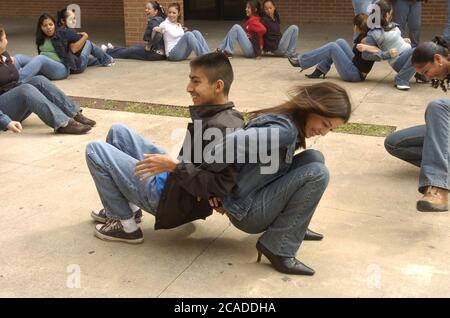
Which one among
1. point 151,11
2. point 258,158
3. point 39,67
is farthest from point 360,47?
point 258,158

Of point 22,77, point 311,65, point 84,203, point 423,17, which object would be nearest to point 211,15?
point 423,17

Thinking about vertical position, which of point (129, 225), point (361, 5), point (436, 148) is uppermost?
point (361, 5)

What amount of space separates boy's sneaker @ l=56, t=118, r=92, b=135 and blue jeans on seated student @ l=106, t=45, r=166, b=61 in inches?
167

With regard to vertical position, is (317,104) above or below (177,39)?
above

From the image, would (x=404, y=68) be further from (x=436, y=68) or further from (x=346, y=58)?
(x=436, y=68)

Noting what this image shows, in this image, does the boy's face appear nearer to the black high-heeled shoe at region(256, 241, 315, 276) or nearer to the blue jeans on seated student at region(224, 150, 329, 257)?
the blue jeans on seated student at region(224, 150, 329, 257)

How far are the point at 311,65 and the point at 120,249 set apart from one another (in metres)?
5.33

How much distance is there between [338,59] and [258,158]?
5117 millimetres

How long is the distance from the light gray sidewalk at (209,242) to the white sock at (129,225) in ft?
0.34

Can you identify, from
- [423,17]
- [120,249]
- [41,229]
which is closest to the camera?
[120,249]

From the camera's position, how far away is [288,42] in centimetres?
934

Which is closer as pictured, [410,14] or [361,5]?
[361,5]

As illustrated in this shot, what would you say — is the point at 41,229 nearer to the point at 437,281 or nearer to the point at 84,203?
the point at 84,203

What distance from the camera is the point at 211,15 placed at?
15.0 m
